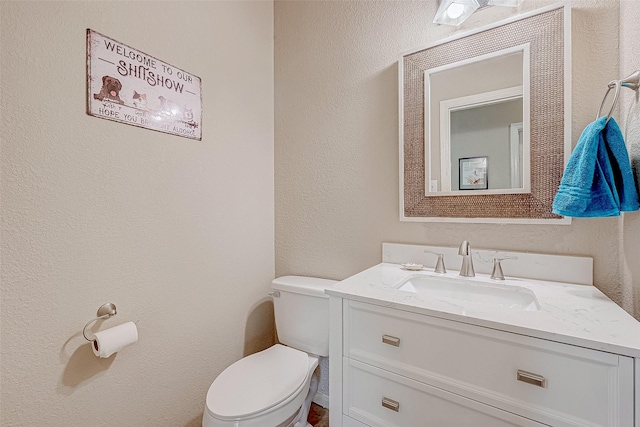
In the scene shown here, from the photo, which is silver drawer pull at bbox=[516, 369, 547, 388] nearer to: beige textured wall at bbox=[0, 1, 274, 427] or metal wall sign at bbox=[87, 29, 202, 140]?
beige textured wall at bbox=[0, 1, 274, 427]

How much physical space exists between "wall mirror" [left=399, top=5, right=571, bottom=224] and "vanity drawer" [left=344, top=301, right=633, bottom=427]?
0.59 metres

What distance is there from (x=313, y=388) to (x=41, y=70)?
1749mm

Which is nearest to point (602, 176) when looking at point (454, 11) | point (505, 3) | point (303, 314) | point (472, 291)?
point (472, 291)

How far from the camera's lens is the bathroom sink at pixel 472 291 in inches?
38.9

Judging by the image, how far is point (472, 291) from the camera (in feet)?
3.59

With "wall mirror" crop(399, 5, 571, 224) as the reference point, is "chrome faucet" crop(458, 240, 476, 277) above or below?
below

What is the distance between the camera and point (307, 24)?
1.69 m

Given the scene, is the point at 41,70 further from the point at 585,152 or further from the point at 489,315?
the point at 585,152

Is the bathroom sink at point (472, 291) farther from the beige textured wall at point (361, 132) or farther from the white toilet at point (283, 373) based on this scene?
the white toilet at point (283, 373)

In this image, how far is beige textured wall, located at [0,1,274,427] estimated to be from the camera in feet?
2.88

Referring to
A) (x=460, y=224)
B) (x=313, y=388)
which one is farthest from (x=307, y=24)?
(x=313, y=388)

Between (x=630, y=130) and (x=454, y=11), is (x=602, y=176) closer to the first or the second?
(x=630, y=130)

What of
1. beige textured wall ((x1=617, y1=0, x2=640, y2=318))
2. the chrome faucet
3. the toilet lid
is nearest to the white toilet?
the toilet lid

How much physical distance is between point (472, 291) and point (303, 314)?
31.6 inches
